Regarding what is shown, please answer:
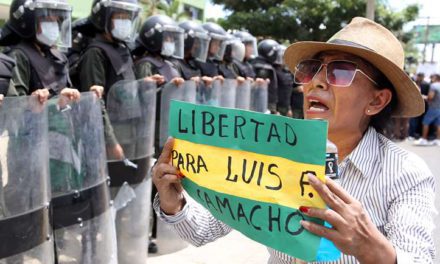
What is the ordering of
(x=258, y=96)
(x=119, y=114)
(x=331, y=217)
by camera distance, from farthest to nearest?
(x=258, y=96), (x=119, y=114), (x=331, y=217)

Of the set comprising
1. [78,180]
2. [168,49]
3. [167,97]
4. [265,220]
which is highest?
[265,220]

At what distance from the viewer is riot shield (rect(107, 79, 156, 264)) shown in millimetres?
3904

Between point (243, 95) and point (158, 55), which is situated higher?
point (158, 55)

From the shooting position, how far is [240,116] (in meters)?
1.41

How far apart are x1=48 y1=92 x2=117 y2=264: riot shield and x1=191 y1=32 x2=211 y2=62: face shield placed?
3511mm

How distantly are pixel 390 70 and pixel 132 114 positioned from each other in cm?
257

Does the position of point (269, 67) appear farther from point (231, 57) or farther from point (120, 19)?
point (120, 19)

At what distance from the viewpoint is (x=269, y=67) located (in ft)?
32.8

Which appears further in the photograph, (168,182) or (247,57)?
(247,57)

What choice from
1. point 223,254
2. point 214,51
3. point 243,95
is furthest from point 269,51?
point 223,254

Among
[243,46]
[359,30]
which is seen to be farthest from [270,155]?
[243,46]

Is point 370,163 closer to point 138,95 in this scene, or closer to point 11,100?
point 11,100

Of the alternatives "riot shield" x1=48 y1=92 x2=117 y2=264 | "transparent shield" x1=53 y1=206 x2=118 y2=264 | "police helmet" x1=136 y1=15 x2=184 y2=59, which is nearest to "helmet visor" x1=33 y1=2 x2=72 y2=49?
"riot shield" x1=48 y1=92 x2=117 y2=264

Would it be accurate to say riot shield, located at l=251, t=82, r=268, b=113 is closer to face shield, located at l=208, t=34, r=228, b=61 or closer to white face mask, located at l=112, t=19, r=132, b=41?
face shield, located at l=208, t=34, r=228, b=61
